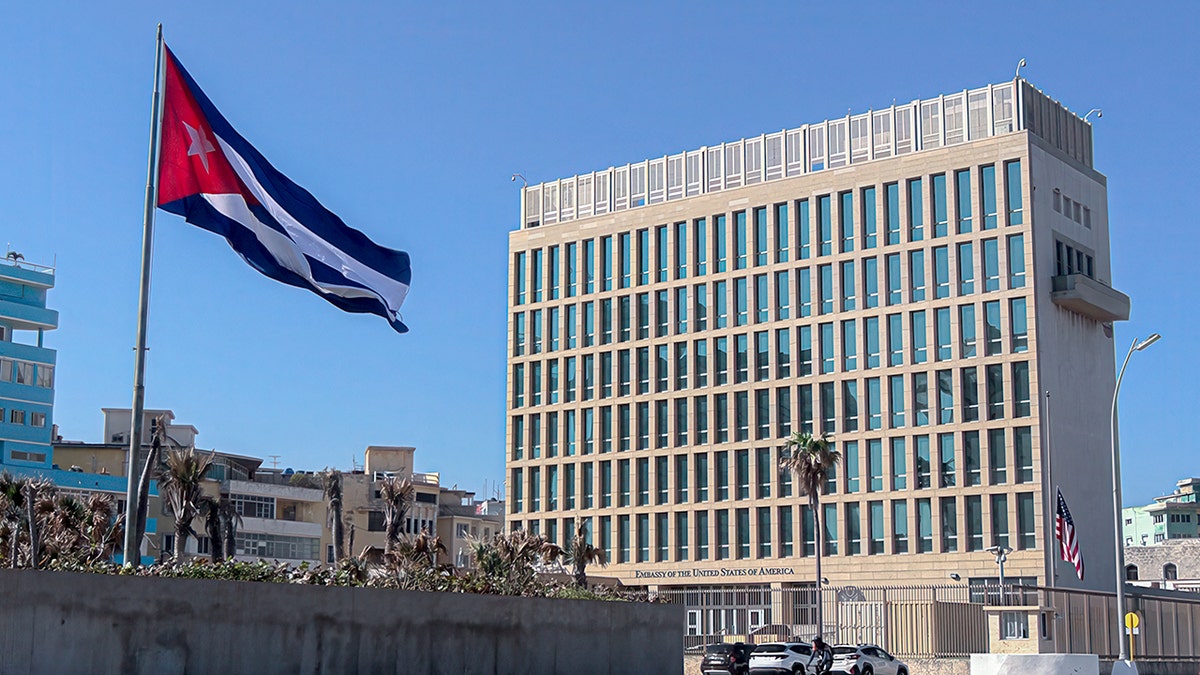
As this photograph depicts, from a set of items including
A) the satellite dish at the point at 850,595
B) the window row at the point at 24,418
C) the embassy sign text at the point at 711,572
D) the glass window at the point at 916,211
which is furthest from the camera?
the window row at the point at 24,418

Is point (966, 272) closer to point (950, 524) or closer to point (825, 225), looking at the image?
point (825, 225)

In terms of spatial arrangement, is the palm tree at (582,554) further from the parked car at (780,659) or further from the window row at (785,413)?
the parked car at (780,659)

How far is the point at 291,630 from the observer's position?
2317 centimetres

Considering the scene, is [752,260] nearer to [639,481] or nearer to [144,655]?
[639,481]

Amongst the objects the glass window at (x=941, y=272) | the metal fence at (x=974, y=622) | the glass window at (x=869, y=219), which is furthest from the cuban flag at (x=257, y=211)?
the glass window at (x=869, y=219)

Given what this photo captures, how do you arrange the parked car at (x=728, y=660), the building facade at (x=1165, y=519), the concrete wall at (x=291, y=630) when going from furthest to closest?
the building facade at (x=1165, y=519) < the parked car at (x=728, y=660) < the concrete wall at (x=291, y=630)

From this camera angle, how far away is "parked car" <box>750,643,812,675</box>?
45.9 metres

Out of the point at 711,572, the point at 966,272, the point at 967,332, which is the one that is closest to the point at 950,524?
the point at 967,332

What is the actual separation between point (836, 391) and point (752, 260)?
9.60 metres

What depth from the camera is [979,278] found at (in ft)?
248

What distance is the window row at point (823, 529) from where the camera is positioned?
73438 mm

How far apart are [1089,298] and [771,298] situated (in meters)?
17.4

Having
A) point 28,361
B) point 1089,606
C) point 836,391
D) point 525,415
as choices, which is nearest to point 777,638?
point 1089,606

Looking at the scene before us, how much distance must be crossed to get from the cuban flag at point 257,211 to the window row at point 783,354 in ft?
182
